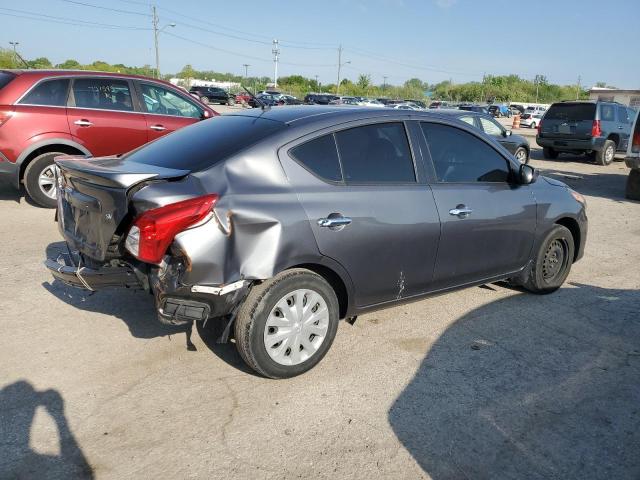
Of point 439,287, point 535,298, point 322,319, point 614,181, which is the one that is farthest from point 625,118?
point 322,319

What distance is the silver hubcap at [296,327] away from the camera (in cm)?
332

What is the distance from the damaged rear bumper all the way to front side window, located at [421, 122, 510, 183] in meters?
1.87

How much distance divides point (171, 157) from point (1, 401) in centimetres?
176

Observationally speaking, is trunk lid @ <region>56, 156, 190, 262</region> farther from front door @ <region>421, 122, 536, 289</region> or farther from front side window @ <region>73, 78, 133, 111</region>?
front side window @ <region>73, 78, 133, 111</region>

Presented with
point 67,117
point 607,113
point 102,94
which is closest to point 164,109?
point 102,94

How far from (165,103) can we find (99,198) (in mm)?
5545

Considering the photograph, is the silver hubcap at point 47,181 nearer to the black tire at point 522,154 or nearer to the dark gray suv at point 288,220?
the dark gray suv at point 288,220

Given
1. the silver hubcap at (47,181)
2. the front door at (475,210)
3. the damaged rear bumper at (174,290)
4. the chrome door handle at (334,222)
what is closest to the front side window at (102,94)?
the silver hubcap at (47,181)

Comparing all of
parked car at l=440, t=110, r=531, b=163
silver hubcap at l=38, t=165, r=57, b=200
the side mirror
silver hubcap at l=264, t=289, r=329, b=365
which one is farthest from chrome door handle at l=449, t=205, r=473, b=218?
parked car at l=440, t=110, r=531, b=163

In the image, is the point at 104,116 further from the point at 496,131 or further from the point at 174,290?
the point at 496,131

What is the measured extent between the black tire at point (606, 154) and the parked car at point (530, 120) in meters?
27.0

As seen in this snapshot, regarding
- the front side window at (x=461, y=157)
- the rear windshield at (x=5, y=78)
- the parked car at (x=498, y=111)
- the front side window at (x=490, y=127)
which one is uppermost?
the parked car at (x=498, y=111)

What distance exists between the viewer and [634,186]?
425 inches

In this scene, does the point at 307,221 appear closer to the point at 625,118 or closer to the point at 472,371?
the point at 472,371
